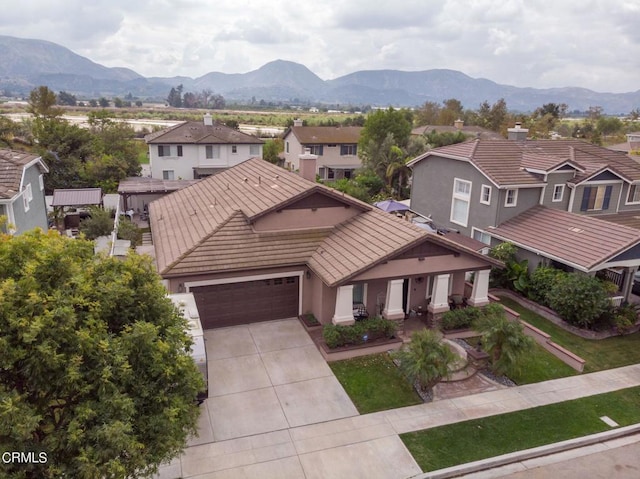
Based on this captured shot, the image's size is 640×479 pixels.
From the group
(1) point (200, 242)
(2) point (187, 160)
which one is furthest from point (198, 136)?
(1) point (200, 242)

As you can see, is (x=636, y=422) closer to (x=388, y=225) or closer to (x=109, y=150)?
(x=388, y=225)

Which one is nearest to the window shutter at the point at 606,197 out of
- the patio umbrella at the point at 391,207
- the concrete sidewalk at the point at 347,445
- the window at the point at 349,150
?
the patio umbrella at the point at 391,207

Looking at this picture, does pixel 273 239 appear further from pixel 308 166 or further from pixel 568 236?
pixel 568 236

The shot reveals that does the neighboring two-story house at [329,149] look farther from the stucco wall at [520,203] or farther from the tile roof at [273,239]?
the tile roof at [273,239]

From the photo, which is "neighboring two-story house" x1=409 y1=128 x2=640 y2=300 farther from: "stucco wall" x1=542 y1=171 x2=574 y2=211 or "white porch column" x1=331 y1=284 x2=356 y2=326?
"white porch column" x1=331 y1=284 x2=356 y2=326

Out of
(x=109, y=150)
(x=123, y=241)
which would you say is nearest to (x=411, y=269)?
(x=123, y=241)

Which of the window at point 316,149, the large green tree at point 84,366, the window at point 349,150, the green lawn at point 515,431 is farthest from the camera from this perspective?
the window at point 349,150

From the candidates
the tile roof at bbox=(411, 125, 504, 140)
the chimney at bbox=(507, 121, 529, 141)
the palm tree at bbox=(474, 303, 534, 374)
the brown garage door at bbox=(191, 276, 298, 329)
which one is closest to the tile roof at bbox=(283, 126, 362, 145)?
the tile roof at bbox=(411, 125, 504, 140)
